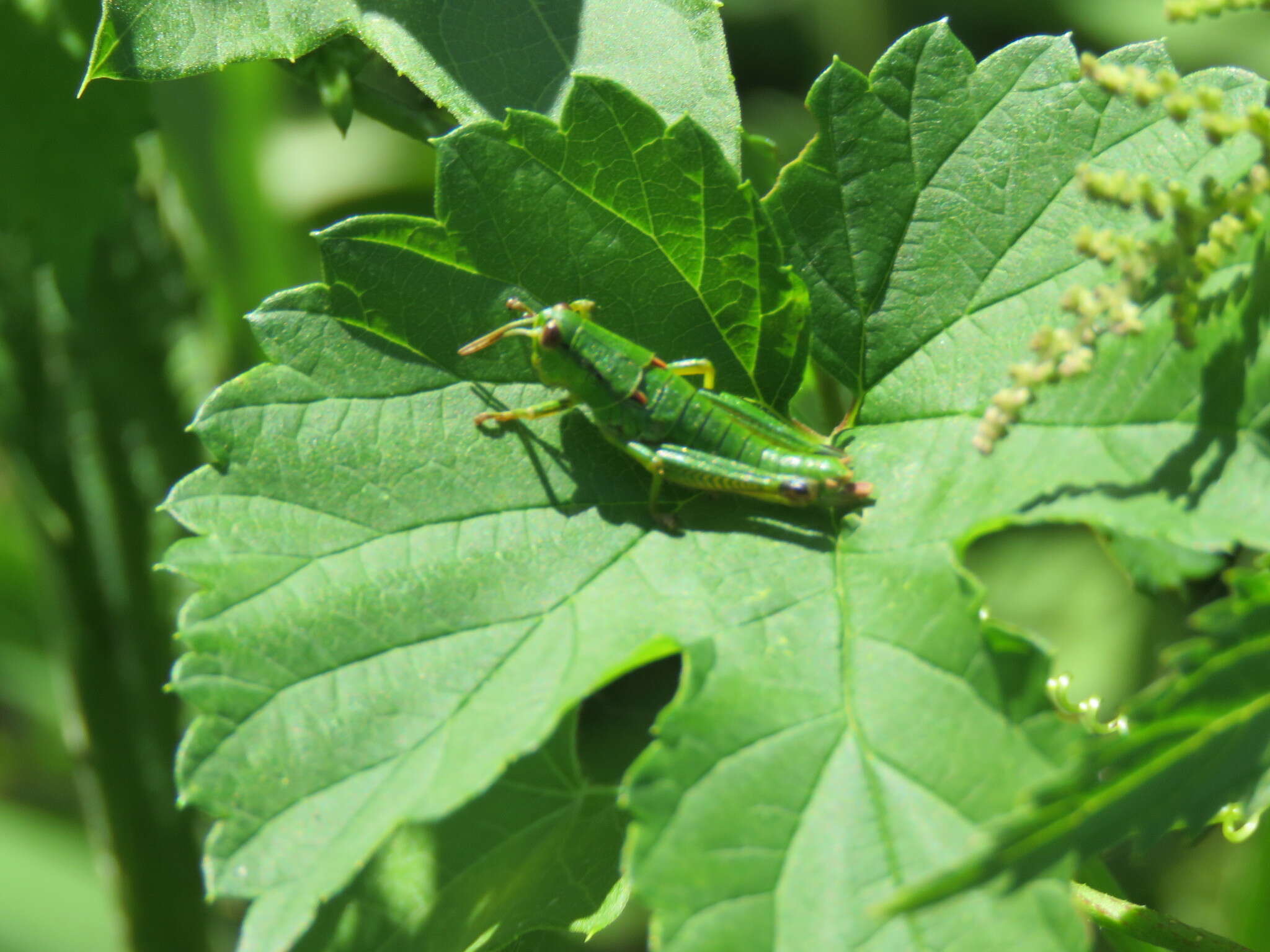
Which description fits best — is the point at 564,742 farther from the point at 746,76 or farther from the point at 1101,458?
the point at 746,76

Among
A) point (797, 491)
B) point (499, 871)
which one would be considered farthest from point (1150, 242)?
point (499, 871)

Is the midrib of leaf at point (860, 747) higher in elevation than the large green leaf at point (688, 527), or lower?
lower

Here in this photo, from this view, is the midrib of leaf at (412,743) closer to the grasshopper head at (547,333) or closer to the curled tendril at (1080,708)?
the grasshopper head at (547,333)

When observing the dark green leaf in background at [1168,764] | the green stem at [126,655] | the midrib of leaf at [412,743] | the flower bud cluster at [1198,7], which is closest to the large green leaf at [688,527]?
the midrib of leaf at [412,743]

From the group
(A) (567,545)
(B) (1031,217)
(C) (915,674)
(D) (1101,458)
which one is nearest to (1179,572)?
(D) (1101,458)

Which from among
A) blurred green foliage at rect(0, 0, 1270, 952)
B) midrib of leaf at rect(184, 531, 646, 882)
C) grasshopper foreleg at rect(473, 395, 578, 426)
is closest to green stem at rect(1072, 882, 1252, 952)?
blurred green foliage at rect(0, 0, 1270, 952)

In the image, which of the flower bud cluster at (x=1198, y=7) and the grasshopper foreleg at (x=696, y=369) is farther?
the grasshopper foreleg at (x=696, y=369)

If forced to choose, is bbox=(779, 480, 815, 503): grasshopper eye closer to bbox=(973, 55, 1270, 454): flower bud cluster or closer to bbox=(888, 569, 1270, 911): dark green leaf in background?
bbox=(973, 55, 1270, 454): flower bud cluster
